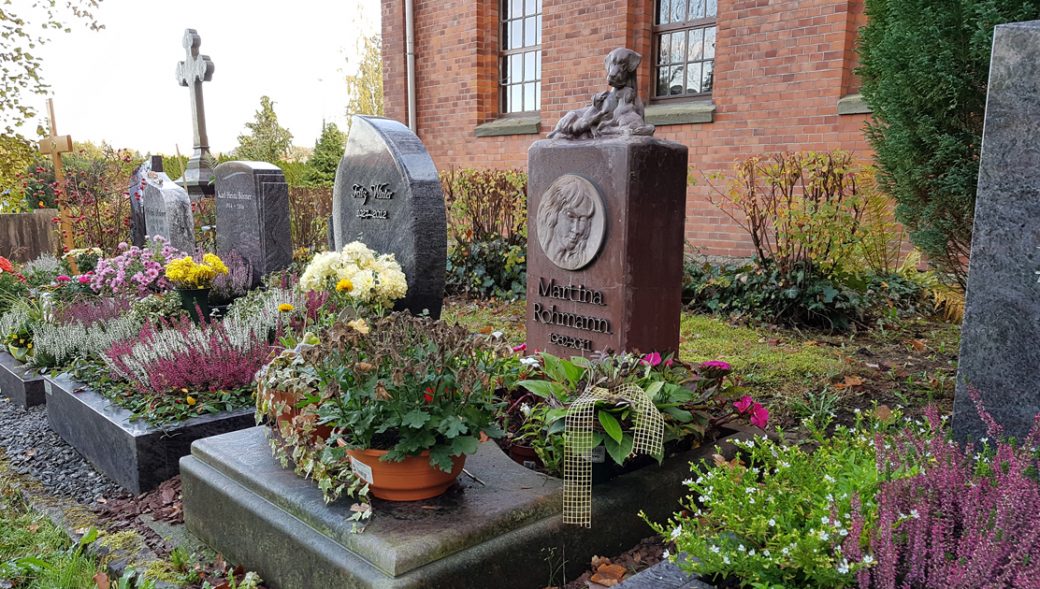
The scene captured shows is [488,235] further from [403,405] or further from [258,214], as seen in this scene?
[403,405]

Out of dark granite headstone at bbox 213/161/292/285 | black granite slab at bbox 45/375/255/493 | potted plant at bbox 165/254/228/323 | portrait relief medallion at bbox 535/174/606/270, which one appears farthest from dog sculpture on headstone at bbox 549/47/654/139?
dark granite headstone at bbox 213/161/292/285

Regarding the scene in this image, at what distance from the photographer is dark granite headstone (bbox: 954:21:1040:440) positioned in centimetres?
262

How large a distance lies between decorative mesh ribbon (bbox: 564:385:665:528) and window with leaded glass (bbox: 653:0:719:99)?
7.65m

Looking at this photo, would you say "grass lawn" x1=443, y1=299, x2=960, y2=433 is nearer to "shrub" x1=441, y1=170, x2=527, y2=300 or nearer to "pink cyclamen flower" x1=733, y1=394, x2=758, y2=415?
"pink cyclamen flower" x1=733, y1=394, x2=758, y2=415

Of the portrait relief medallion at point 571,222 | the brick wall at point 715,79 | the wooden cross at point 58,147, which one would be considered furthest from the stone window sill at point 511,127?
the portrait relief medallion at point 571,222

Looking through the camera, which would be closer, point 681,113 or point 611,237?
point 611,237

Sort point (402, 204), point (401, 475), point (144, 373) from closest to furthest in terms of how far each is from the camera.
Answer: point (401, 475) → point (144, 373) → point (402, 204)

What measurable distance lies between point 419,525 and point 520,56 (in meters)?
10.5

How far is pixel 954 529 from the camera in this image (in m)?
2.04

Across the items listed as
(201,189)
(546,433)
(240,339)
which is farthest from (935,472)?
(201,189)

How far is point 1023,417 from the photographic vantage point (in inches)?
108

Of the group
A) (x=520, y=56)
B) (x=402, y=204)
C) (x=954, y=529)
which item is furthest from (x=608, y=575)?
(x=520, y=56)

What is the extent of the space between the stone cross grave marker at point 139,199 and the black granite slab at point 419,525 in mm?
7231

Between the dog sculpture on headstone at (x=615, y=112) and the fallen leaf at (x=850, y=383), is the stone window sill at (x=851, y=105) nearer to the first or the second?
the fallen leaf at (x=850, y=383)
